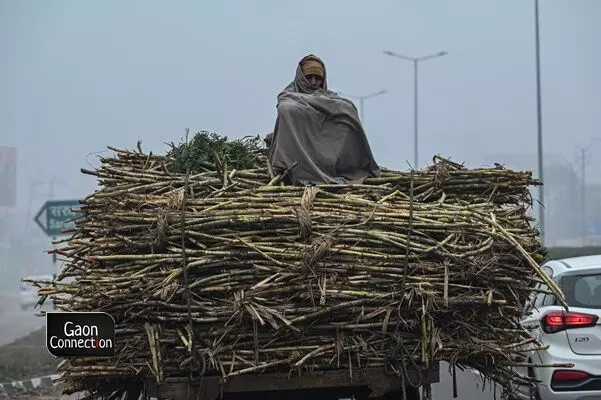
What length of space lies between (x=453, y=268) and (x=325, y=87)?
5.72 feet

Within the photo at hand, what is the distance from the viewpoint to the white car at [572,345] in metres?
6.50

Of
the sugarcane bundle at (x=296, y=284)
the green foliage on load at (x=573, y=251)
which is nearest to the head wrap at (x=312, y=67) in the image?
Result: the sugarcane bundle at (x=296, y=284)

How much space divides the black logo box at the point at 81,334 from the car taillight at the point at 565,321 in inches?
156

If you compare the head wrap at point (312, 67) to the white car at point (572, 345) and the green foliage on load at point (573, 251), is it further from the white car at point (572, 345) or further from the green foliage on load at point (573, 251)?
the green foliage on load at point (573, 251)

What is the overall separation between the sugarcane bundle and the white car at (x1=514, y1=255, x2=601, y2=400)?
2220 millimetres

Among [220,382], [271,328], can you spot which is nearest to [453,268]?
[271,328]

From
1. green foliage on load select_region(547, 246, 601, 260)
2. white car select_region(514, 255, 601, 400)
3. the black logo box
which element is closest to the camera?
the black logo box

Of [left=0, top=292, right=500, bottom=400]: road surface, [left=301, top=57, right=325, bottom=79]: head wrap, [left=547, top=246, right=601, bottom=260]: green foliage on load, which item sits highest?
[left=301, top=57, right=325, bottom=79]: head wrap

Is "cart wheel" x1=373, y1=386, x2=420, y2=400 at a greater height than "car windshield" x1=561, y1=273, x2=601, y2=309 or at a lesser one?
lesser

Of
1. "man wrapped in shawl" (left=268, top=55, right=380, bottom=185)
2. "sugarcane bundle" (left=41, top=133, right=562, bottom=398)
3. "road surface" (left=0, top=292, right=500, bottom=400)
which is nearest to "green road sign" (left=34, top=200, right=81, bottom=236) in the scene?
"road surface" (left=0, top=292, right=500, bottom=400)

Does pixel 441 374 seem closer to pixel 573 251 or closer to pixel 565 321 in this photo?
pixel 565 321

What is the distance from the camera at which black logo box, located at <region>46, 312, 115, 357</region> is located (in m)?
3.99

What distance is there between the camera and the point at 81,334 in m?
4.00

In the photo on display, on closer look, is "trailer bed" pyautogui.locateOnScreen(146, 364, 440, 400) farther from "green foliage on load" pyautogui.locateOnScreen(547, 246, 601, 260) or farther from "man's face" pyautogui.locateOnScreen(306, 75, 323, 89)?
"green foliage on load" pyautogui.locateOnScreen(547, 246, 601, 260)
